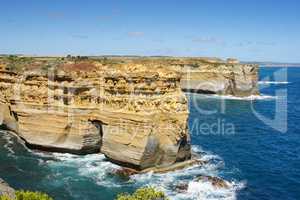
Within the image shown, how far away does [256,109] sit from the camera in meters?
86.2

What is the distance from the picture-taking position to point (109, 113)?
136ft

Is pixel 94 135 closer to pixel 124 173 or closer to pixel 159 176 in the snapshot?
pixel 124 173

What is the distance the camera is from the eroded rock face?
39.2 meters

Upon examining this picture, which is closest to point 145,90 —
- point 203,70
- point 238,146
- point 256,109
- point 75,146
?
point 75,146

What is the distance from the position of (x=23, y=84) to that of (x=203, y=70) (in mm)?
75767

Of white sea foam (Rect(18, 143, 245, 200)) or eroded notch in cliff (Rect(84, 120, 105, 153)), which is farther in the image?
eroded notch in cliff (Rect(84, 120, 105, 153))

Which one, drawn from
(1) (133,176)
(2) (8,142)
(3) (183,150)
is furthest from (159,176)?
(2) (8,142)

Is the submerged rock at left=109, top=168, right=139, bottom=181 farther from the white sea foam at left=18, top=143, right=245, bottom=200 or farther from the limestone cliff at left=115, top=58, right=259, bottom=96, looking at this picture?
the limestone cliff at left=115, top=58, right=259, bottom=96

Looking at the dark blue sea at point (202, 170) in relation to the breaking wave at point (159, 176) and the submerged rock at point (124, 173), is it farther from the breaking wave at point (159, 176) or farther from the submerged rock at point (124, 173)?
the submerged rock at point (124, 173)

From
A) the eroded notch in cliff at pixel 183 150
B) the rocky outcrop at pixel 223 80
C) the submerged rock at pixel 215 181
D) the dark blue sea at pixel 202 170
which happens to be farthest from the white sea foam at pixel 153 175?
the rocky outcrop at pixel 223 80

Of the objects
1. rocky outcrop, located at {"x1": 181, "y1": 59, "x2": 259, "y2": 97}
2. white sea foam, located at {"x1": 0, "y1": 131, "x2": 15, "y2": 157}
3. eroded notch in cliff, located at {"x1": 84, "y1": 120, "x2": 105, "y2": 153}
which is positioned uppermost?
rocky outcrop, located at {"x1": 181, "y1": 59, "x2": 259, "y2": 97}

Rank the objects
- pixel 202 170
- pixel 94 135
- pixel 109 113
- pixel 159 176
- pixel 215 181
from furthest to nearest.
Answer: pixel 94 135
pixel 109 113
pixel 202 170
pixel 159 176
pixel 215 181

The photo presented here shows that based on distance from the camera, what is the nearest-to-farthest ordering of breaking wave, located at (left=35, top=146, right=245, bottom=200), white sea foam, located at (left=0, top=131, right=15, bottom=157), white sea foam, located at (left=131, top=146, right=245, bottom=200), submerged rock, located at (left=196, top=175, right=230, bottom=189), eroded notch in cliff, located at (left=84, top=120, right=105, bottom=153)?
white sea foam, located at (left=131, top=146, right=245, bottom=200) < breaking wave, located at (left=35, top=146, right=245, bottom=200) < submerged rock, located at (left=196, top=175, right=230, bottom=189) < eroded notch in cliff, located at (left=84, top=120, right=105, bottom=153) < white sea foam, located at (left=0, top=131, right=15, bottom=157)

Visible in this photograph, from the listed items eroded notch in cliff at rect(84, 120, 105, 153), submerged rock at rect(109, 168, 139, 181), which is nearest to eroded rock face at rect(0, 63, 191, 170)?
eroded notch in cliff at rect(84, 120, 105, 153)
